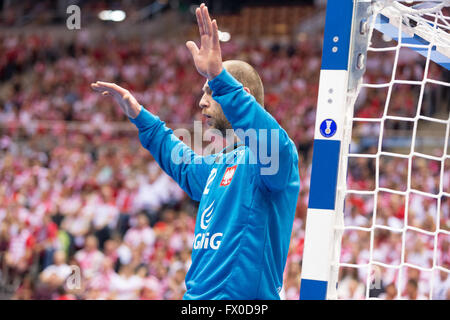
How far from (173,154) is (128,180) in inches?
268

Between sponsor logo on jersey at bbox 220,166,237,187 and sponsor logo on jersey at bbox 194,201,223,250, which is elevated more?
sponsor logo on jersey at bbox 220,166,237,187

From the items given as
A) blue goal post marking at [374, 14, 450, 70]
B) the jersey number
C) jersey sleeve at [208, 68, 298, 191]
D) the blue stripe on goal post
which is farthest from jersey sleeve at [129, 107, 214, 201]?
blue goal post marking at [374, 14, 450, 70]

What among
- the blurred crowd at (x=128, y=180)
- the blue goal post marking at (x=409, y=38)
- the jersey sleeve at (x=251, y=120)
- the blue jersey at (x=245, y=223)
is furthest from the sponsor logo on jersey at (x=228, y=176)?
the blurred crowd at (x=128, y=180)

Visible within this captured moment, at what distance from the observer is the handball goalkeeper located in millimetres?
2107

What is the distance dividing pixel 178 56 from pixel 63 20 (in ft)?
12.1

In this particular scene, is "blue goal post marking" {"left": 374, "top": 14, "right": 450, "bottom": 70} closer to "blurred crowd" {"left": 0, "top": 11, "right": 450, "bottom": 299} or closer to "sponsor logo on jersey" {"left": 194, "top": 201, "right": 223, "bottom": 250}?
"sponsor logo on jersey" {"left": 194, "top": 201, "right": 223, "bottom": 250}

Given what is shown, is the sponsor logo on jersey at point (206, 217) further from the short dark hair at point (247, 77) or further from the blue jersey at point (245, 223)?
the short dark hair at point (247, 77)

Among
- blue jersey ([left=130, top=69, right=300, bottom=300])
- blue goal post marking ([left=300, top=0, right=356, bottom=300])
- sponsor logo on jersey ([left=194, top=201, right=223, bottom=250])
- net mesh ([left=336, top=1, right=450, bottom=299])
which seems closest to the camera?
blue goal post marking ([left=300, top=0, right=356, bottom=300])

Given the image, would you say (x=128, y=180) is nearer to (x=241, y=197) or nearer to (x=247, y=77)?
(x=247, y=77)

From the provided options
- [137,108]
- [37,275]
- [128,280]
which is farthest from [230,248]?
[37,275]

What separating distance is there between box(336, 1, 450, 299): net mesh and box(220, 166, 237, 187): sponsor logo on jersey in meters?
0.47

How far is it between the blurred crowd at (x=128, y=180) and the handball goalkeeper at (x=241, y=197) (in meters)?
2.43

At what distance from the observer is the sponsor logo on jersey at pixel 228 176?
7.95 ft

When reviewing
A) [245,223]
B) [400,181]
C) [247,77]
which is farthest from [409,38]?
[400,181]
